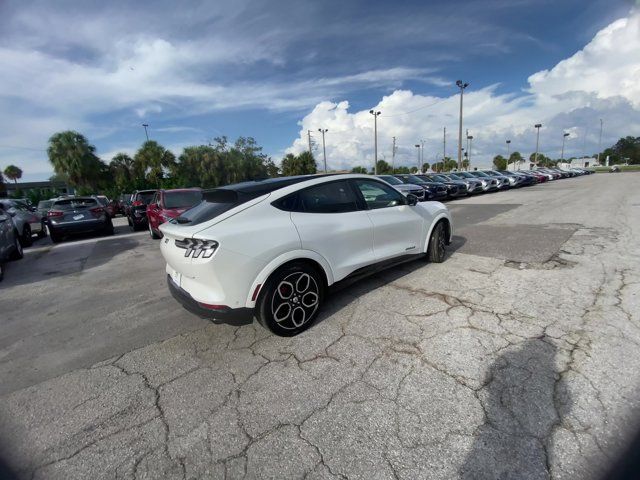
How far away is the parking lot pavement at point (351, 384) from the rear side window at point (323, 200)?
1.21 m

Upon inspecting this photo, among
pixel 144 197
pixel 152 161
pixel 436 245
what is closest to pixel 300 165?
pixel 152 161

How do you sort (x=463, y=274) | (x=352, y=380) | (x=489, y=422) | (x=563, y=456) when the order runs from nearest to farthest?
(x=563, y=456) < (x=489, y=422) < (x=352, y=380) < (x=463, y=274)

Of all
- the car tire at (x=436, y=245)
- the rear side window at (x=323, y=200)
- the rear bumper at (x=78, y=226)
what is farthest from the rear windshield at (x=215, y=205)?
the rear bumper at (x=78, y=226)

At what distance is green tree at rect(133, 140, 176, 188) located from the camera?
41.7 meters

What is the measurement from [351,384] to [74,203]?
12283 mm

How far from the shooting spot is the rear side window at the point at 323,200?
10.9ft

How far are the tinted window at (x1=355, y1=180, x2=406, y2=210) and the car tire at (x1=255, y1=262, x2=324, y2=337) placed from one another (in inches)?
52.3

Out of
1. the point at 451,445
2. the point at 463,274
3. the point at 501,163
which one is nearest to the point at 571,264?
the point at 463,274

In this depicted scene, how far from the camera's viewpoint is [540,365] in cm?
255

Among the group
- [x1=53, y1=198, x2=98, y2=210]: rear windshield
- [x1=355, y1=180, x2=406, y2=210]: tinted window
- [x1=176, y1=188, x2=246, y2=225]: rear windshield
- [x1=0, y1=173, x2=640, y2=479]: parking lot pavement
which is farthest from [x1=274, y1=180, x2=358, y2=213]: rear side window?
[x1=53, y1=198, x2=98, y2=210]: rear windshield

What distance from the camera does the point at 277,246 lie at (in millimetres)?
3020

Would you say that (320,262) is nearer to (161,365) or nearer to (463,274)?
(161,365)

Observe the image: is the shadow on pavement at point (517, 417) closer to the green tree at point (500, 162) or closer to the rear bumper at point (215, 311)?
the rear bumper at point (215, 311)

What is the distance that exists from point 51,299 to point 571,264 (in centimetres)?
811
